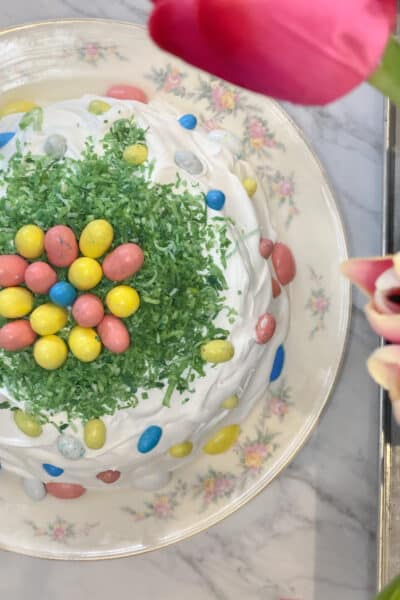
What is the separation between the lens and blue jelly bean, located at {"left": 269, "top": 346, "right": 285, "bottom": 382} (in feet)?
2.84

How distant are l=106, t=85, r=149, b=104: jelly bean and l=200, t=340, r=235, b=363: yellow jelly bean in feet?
1.13

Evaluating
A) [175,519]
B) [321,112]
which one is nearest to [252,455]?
[175,519]

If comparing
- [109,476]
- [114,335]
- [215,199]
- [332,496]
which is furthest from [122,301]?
[332,496]

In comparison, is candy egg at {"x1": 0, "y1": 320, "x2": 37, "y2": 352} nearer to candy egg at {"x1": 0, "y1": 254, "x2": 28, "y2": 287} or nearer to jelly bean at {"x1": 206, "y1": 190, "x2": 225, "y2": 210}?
candy egg at {"x1": 0, "y1": 254, "x2": 28, "y2": 287}

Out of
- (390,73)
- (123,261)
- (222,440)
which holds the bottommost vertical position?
(222,440)

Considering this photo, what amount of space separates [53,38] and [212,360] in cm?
47

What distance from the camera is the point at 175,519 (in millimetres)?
886

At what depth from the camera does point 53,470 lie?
837mm

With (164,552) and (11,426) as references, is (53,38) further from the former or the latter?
(164,552)

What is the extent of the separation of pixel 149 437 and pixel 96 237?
25cm

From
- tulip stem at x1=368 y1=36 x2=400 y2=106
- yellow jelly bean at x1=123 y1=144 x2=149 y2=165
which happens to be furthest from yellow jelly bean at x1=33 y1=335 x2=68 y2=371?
tulip stem at x1=368 y1=36 x2=400 y2=106

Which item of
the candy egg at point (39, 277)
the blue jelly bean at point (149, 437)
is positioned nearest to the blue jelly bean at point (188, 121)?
the candy egg at point (39, 277)

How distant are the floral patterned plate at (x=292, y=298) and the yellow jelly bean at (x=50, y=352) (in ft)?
0.88

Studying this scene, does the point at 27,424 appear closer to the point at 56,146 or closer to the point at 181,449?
the point at 181,449
